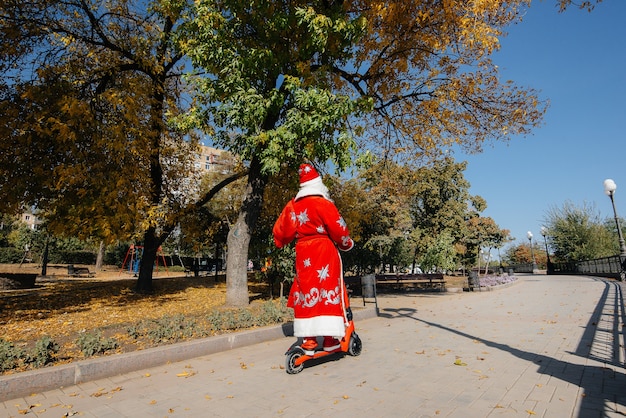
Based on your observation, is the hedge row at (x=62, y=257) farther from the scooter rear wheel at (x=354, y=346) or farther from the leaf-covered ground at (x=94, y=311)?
the scooter rear wheel at (x=354, y=346)

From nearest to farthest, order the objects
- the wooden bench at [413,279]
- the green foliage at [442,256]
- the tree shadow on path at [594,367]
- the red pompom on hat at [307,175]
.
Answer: the tree shadow on path at [594,367]
the red pompom on hat at [307,175]
the wooden bench at [413,279]
the green foliage at [442,256]

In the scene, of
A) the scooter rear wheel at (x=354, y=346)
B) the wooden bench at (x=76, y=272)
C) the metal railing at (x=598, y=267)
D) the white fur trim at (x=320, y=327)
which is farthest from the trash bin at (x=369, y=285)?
the wooden bench at (x=76, y=272)

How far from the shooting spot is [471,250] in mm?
36906

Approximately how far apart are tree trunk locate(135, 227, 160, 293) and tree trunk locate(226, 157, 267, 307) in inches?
161

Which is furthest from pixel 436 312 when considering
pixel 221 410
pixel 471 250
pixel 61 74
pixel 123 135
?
pixel 471 250

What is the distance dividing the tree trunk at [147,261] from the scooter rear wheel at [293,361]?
8.62m

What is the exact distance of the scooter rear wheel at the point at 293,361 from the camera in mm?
4215

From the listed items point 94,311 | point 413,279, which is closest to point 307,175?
point 94,311

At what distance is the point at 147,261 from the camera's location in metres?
11.8

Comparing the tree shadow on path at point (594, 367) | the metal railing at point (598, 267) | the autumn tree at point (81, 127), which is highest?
the autumn tree at point (81, 127)

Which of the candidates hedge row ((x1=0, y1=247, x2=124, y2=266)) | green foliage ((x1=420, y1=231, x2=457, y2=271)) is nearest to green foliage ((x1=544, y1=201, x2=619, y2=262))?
green foliage ((x1=420, y1=231, x2=457, y2=271))

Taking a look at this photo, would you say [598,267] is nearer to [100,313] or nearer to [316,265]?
[316,265]

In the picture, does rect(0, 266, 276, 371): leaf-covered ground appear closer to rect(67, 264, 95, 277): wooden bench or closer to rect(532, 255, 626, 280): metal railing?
rect(67, 264, 95, 277): wooden bench

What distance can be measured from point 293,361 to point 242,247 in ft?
15.9
